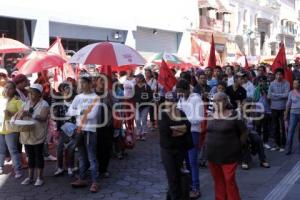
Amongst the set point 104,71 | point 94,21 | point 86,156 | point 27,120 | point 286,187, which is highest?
point 94,21

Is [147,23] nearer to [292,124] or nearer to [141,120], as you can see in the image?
[141,120]

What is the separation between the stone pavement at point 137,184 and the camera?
689 cm

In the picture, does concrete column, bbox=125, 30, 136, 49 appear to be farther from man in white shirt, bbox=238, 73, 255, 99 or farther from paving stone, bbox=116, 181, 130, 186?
paving stone, bbox=116, 181, 130, 186

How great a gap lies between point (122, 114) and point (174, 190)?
12.4 ft

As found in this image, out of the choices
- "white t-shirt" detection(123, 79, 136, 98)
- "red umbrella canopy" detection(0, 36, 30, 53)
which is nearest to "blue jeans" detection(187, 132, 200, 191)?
"white t-shirt" detection(123, 79, 136, 98)

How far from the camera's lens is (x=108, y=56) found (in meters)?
8.52

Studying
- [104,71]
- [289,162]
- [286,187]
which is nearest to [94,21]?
[104,71]

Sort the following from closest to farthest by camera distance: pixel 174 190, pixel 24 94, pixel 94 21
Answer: pixel 174 190, pixel 24 94, pixel 94 21

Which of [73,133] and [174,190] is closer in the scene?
[174,190]

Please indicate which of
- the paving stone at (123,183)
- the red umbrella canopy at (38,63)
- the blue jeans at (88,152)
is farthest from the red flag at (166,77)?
the blue jeans at (88,152)

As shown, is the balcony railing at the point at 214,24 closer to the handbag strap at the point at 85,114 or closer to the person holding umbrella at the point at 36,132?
the person holding umbrella at the point at 36,132

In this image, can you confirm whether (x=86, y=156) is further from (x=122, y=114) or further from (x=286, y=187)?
(x=286, y=187)

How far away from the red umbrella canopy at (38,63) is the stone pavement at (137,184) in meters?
2.11

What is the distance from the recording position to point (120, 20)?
25891 millimetres
